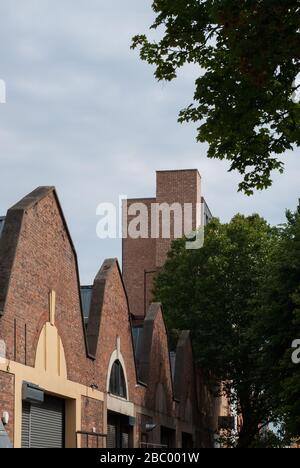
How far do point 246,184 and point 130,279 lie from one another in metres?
50.3

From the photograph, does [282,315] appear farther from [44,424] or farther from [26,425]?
[26,425]

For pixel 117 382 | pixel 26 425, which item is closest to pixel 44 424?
pixel 26 425

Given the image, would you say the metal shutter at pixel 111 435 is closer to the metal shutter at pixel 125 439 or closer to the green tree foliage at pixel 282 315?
the metal shutter at pixel 125 439

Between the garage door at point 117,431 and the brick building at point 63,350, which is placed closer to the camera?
the brick building at point 63,350

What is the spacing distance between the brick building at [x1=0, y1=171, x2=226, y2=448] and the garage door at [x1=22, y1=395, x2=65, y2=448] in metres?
0.03

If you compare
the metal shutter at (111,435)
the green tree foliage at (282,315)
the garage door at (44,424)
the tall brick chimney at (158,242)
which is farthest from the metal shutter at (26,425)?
the tall brick chimney at (158,242)

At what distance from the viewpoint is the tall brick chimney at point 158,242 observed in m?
65.2

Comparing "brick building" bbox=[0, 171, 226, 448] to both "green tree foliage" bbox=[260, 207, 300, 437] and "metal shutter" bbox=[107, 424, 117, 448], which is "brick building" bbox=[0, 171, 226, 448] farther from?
"green tree foliage" bbox=[260, 207, 300, 437]

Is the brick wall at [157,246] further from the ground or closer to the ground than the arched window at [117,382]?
further from the ground

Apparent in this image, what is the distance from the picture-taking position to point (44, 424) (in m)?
22.7

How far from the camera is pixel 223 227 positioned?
46.5m

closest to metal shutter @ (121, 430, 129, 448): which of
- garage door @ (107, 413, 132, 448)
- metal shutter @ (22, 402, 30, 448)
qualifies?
garage door @ (107, 413, 132, 448)

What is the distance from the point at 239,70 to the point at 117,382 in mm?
16873

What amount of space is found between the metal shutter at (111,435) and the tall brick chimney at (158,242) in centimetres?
3480
